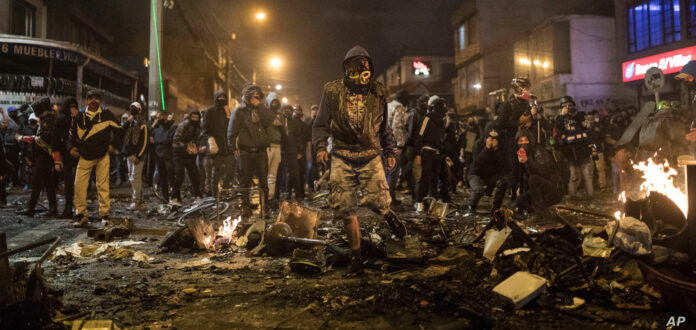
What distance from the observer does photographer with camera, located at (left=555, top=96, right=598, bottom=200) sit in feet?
32.2

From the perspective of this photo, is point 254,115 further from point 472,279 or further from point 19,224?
point 472,279

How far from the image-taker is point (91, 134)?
24.0ft

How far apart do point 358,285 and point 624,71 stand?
1091 inches

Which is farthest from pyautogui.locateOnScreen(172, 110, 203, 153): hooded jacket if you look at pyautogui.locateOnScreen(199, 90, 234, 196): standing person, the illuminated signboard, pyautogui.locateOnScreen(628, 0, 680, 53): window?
the illuminated signboard

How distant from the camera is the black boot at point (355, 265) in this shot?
4379 mm

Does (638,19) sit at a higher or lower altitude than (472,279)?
higher

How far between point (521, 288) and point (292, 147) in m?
7.61

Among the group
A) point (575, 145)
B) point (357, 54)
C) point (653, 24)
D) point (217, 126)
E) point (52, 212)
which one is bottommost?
point (52, 212)

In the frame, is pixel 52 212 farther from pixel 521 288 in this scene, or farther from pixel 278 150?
pixel 521 288

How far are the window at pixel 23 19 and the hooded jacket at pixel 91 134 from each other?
66.8 ft

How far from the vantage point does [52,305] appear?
10.5 ft

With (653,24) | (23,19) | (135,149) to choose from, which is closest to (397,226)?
(135,149)

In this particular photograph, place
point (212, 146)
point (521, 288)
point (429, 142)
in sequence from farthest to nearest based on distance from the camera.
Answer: point (212, 146) < point (429, 142) < point (521, 288)

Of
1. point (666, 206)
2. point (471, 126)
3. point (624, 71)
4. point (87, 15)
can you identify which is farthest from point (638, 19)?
point (87, 15)
